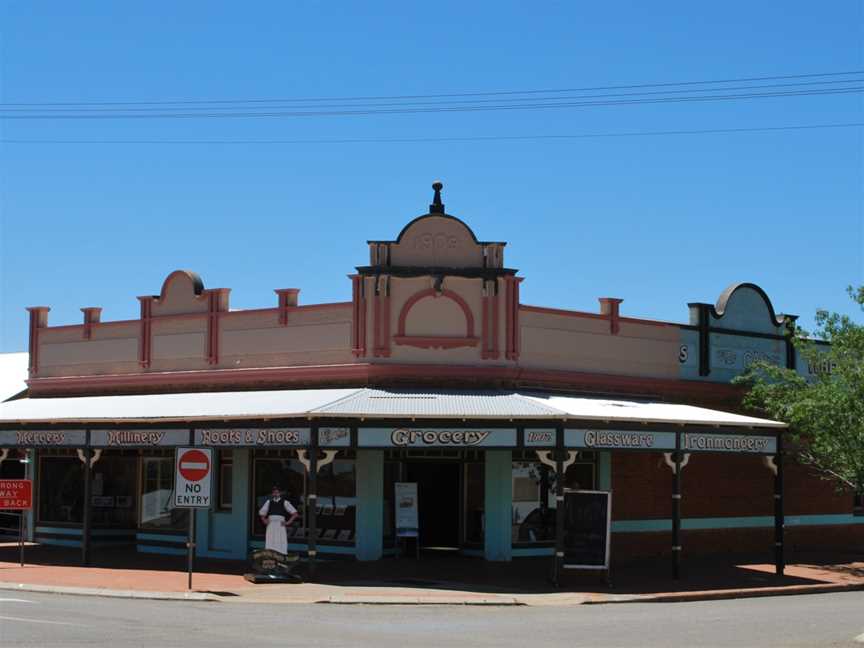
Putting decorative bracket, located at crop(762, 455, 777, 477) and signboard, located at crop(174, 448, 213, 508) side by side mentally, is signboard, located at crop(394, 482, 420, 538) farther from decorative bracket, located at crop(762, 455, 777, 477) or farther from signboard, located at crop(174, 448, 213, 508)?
decorative bracket, located at crop(762, 455, 777, 477)

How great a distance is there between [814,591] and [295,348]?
11.2 m

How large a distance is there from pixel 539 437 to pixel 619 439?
1620 millimetres

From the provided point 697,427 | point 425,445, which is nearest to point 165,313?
point 425,445

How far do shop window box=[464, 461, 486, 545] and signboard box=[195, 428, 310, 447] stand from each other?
453 cm

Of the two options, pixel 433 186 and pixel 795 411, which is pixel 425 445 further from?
pixel 795 411

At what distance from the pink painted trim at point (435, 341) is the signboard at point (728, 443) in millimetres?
4569

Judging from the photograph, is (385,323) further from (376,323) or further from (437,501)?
(437,501)

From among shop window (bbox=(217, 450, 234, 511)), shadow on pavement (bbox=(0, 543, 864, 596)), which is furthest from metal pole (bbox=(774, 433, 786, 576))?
shop window (bbox=(217, 450, 234, 511))

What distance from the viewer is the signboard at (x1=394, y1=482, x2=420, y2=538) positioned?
24859mm

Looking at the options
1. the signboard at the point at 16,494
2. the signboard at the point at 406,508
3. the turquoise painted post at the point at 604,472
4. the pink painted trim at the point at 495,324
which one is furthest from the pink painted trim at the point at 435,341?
the signboard at the point at 16,494

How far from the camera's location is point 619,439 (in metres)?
23.0

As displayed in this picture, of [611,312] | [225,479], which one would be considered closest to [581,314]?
[611,312]

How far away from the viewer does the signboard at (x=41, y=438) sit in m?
26.0

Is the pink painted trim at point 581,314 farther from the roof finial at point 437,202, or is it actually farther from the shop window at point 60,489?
the shop window at point 60,489
